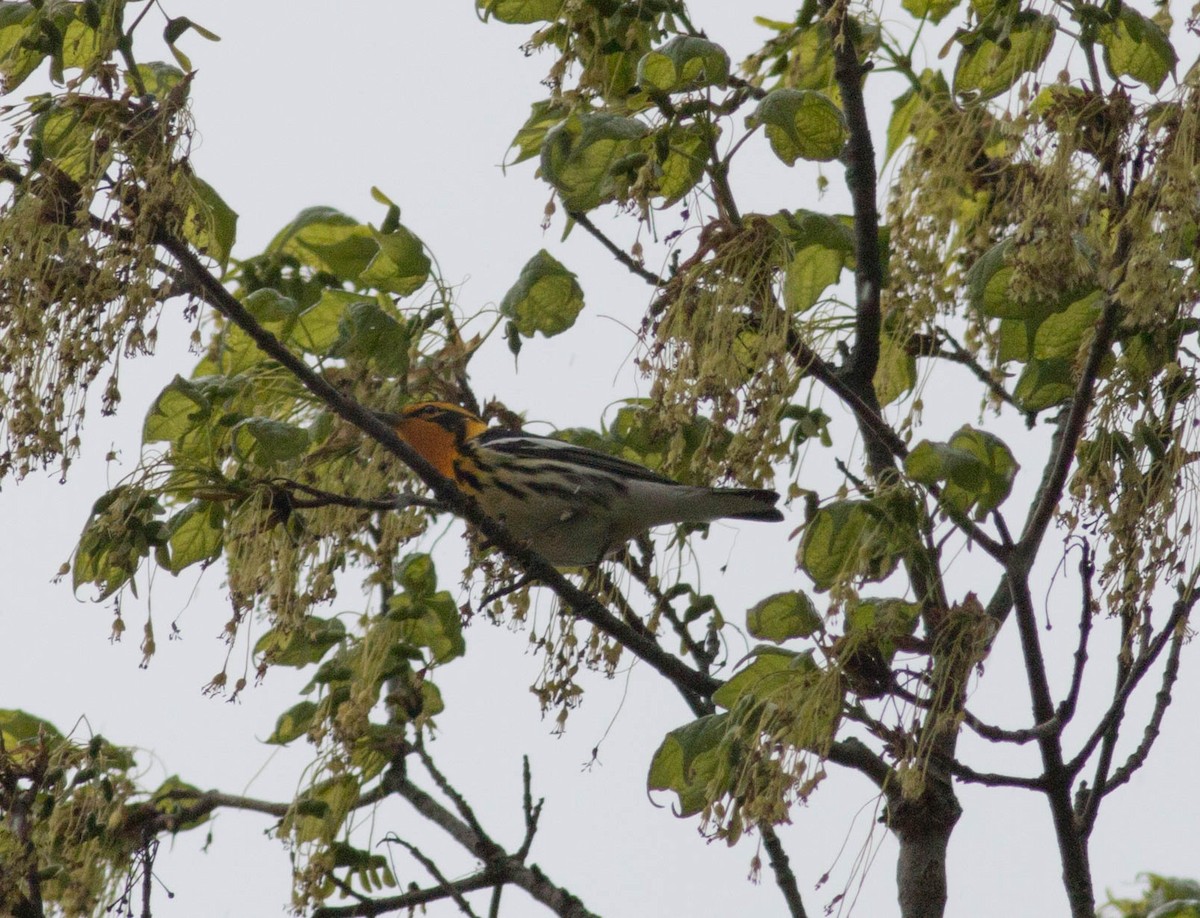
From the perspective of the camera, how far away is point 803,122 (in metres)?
3.00

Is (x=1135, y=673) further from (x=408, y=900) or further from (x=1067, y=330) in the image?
(x=408, y=900)

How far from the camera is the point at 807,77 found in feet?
12.1

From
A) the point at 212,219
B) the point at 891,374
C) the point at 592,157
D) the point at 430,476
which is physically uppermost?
the point at 891,374

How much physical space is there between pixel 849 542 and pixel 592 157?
3.19 ft

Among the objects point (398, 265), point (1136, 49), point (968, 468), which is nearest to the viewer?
point (968, 468)

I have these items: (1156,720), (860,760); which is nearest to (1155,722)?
(1156,720)

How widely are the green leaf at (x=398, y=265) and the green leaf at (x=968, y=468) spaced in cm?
142

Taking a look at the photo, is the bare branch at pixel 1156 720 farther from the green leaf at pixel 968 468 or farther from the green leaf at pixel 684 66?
the green leaf at pixel 684 66

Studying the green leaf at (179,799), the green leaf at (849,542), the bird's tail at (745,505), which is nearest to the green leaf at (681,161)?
the green leaf at (849,542)

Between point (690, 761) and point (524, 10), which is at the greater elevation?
point (524, 10)

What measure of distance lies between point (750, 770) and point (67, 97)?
1.87 metres

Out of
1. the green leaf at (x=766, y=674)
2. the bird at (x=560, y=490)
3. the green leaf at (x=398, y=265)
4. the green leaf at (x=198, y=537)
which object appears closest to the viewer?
the green leaf at (x=766, y=674)

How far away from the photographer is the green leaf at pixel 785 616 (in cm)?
298

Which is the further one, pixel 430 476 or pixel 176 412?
pixel 176 412
